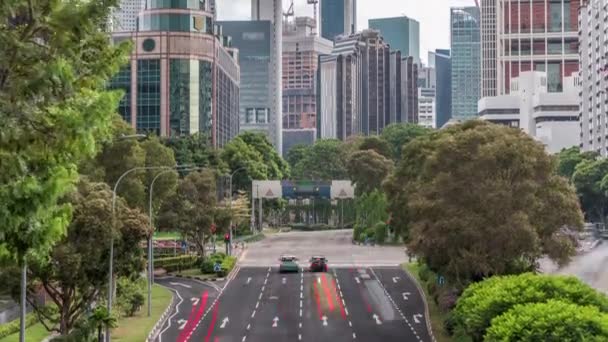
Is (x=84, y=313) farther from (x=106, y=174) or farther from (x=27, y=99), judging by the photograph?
(x=27, y=99)

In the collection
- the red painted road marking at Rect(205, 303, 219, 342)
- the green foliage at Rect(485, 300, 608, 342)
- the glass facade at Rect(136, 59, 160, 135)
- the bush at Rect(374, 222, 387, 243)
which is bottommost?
the red painted road marking at Rect(205, 303, 219, 342)

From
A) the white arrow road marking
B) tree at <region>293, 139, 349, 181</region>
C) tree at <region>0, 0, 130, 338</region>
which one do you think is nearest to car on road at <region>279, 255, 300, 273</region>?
the white arrow road marking

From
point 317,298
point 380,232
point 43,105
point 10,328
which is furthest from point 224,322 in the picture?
point 380,232

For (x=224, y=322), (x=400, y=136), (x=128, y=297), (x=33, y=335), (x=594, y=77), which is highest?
(x=594, y=77)

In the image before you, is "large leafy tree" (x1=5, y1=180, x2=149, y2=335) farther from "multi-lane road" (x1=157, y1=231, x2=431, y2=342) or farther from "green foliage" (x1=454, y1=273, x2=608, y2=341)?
"green foliage" (x1=454, y1=273, x2=608, y2=341)

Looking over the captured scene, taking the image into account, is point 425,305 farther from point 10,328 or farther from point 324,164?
point 324,164

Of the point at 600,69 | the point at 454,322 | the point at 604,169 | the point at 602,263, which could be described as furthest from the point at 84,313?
the point at 600,69

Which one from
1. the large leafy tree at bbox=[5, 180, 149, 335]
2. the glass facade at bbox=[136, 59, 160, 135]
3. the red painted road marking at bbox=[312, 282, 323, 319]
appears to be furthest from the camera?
the glass facade at bbox=[136, 59, 160, 135]
